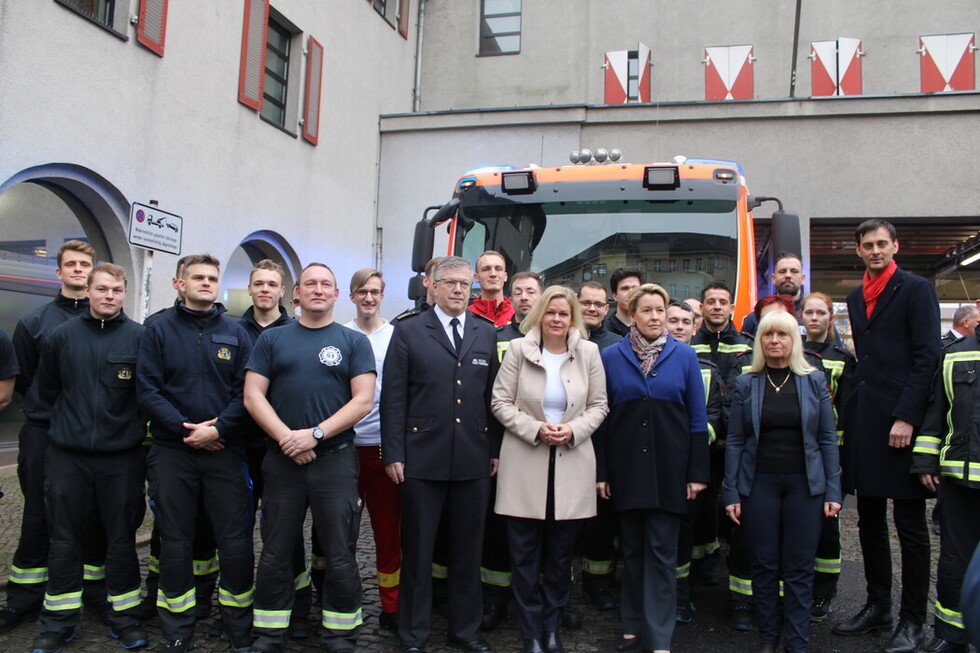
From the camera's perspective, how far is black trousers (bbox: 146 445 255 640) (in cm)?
377

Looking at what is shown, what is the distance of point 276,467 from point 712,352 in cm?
271

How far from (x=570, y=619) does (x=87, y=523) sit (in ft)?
8.77

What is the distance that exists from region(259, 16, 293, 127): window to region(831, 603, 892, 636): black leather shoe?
35.7 feet

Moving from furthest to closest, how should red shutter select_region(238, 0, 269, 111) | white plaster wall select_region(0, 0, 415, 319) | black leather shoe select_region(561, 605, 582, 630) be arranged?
red shutter select_region(238, 0, 269, 111) < white plaster wall select_region(0, 0, 415, 319) < black leather shoe select_region(561, 605, 582, 630)

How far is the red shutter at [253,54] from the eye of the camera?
36.7 ft

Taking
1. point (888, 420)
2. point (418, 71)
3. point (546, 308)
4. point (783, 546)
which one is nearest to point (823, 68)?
point (418, 71)

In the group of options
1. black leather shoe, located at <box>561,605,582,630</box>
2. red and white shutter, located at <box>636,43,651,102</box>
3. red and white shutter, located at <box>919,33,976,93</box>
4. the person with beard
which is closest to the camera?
black leather shoe, located at <box>561,605,582,630</box>

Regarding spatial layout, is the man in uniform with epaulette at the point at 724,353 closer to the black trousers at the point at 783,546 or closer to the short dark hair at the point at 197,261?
the black trousers at the point at 783,546

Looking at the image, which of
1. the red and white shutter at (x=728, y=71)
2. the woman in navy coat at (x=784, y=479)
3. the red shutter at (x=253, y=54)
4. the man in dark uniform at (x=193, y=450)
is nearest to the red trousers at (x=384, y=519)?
the man in dark uniform at (x=193, y=450)

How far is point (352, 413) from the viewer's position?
378cm

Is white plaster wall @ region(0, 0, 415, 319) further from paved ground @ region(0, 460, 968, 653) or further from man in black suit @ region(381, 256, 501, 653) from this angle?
man in black suit @ region(381, 256, 501, 653)

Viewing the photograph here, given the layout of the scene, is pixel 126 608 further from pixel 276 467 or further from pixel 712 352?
pixel 712 352

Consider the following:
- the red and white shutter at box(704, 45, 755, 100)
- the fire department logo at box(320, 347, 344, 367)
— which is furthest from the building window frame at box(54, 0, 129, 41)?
the red and white shutter at box(704, 45, 755, 100)

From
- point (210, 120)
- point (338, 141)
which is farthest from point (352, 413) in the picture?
point (338, 141)
